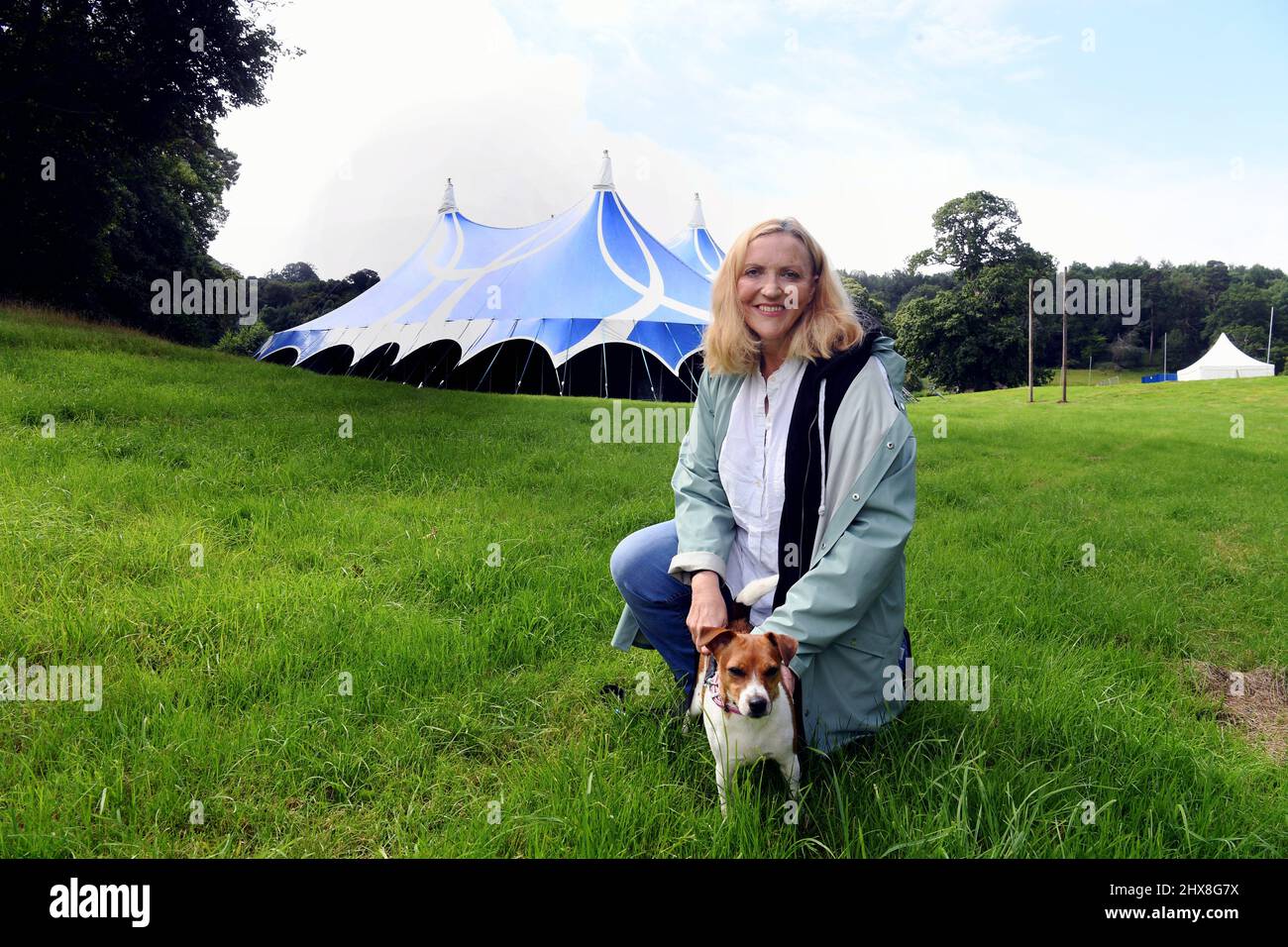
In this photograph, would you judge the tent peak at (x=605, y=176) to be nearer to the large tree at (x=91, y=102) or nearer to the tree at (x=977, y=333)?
the large tree at (x=91, y=102)

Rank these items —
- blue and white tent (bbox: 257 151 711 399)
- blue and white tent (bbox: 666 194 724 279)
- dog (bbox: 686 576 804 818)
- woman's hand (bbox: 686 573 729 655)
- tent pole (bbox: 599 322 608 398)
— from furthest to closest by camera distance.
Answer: blue and white tent (bbox: 666 194 724 279)
blue and white tent (bbox: 257 151 711 399)
tent pole (bbox: 599 322 608 398)
woman's hand (bbox: 686 573 729 655)
dog (bbox: 686 576 804 818)

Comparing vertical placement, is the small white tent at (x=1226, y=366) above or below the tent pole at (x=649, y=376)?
above

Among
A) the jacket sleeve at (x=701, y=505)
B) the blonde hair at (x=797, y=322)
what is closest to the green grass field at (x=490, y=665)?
the jacket sleeve at (x=701, y=505)

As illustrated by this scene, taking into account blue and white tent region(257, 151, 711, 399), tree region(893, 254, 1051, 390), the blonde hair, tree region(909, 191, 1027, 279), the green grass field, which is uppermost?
tree region(909, 191, 1027, 279)

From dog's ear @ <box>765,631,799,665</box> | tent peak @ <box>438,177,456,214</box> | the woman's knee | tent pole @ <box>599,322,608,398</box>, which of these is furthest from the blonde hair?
tent peak @ <box>438,177,456,214</box>

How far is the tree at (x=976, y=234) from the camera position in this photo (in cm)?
3250

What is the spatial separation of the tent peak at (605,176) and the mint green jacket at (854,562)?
1450 cm

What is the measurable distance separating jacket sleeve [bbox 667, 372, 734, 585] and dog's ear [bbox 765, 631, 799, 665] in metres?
0.31

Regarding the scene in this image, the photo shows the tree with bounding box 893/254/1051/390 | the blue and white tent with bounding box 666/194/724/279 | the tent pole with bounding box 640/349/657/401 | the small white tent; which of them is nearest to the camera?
the tent pole with bounding box 640/349/657/401

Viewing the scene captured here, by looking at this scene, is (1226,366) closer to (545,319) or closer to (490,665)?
(545,319)

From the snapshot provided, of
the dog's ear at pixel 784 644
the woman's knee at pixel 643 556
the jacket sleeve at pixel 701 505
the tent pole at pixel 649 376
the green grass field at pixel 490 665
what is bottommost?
the green grass field at pixel 490 665

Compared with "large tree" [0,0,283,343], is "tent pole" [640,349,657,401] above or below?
below

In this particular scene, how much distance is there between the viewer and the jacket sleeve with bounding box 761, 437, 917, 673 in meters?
1.50

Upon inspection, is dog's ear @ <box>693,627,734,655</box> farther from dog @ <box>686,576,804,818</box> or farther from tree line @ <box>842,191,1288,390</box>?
tree line @ <box>842,191,1288,390</box>
